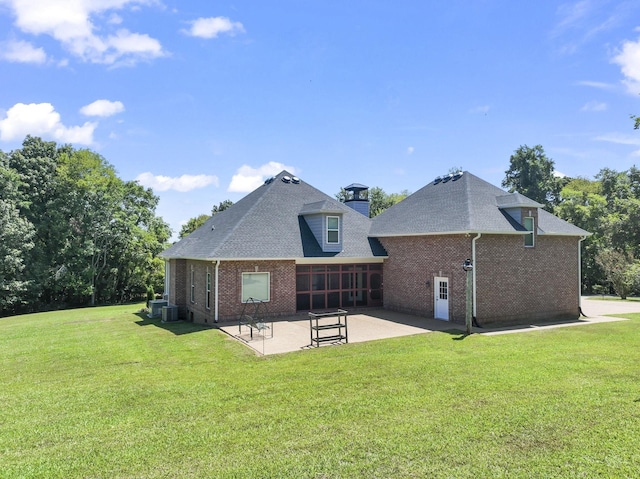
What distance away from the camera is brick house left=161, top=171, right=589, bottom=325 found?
53.0 feet

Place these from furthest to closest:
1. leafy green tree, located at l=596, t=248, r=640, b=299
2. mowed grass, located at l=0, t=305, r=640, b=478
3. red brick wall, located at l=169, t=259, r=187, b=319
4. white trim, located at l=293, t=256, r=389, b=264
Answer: leafy green tree, located at l=596, t=248, r=640, b=299, red brick wall, located at l=169, t=259, r=187, b=319, white trim, located at l=293, t=256, r=389, b=264, mowed grass, located at l=0, t=305, r=640, b=478

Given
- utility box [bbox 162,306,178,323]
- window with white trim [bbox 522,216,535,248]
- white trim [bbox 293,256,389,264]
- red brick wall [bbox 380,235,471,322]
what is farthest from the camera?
utility box [bbox 162,306,178,323]

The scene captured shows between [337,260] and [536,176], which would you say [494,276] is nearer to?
[337,260]

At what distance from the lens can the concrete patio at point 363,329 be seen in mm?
12562

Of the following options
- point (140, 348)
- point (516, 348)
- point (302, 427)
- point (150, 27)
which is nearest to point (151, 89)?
point (150, 27)

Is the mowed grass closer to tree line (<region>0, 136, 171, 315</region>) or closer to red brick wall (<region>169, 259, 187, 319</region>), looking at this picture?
red brick wall (<region>169, 259, 187, 319</region>)

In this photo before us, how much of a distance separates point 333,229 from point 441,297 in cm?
589

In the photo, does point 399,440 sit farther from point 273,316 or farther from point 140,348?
point 273,316

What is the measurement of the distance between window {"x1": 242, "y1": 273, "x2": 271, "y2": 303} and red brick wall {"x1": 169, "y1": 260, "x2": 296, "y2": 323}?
7.4 inches

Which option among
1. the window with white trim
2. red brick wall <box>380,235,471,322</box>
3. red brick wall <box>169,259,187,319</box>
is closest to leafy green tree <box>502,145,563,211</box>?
the window with white trim

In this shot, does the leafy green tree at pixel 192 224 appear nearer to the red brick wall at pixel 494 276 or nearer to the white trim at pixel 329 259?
the white trim at pixel 329 259

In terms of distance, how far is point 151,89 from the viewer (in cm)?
1684

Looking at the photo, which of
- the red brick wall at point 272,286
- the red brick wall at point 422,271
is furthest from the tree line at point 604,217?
the red brick wall at point 272,286

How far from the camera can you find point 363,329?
14812mm
